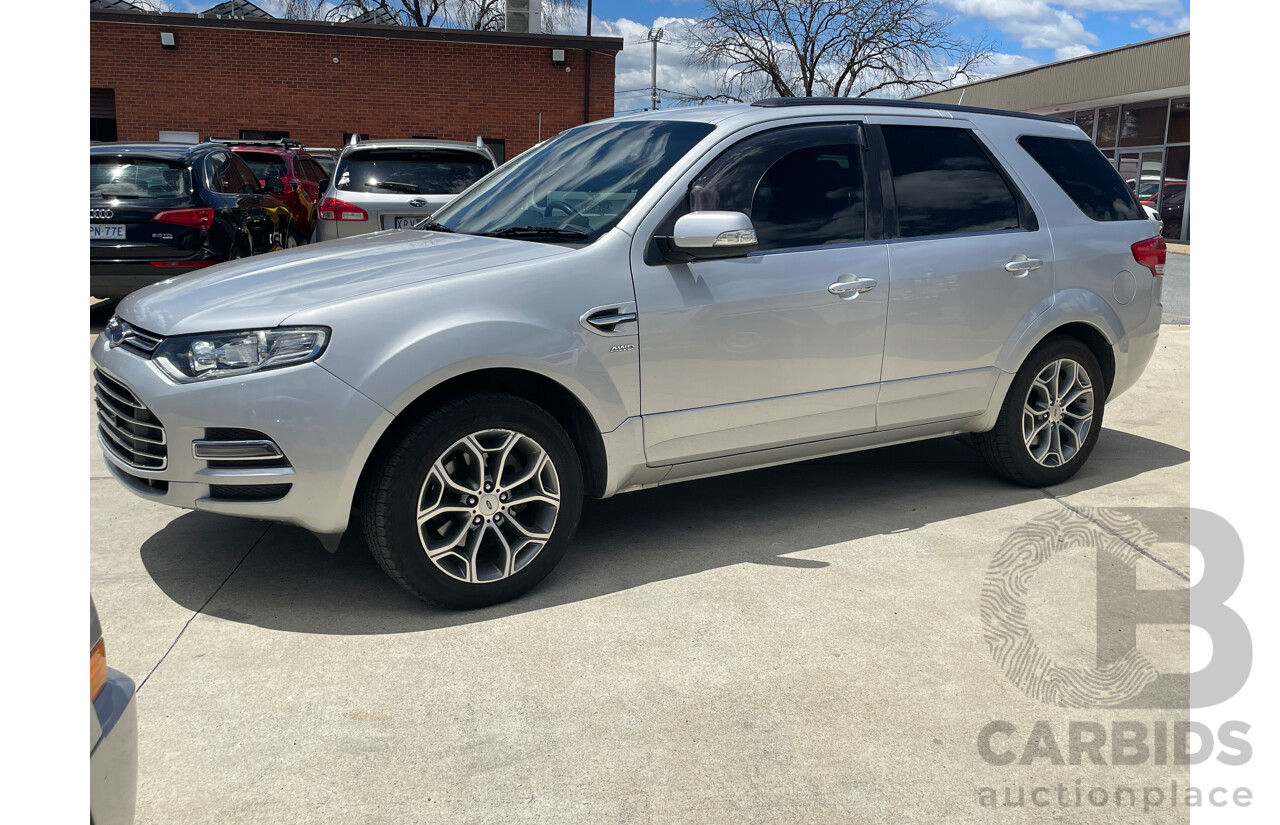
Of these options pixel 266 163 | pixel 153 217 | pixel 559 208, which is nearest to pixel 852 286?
pixel 559 208

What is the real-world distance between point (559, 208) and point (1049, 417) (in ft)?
8.93

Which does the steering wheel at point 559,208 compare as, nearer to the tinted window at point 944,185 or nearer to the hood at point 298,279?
the hood at point 298,279

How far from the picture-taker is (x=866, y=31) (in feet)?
132

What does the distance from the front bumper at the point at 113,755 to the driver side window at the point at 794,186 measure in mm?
2681

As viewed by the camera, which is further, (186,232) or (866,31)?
(866,31)

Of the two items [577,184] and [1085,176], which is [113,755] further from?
[1085,176]

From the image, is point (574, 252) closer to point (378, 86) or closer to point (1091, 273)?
point (1091, 273)

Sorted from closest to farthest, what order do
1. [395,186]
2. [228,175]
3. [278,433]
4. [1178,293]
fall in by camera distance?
[278,433], [395,186], [228,175], [1178,293]

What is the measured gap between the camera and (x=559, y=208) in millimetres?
4273

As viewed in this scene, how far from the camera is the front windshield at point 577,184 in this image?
4102 mm

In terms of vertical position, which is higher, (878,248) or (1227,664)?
(878,248)

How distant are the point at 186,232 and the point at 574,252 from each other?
21.1 ft

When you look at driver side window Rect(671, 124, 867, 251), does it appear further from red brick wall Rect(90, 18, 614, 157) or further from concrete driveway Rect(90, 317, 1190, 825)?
red brick wall Rect(90, 18, 614, 157)

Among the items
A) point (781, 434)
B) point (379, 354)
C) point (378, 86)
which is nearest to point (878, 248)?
point (781, 434)
